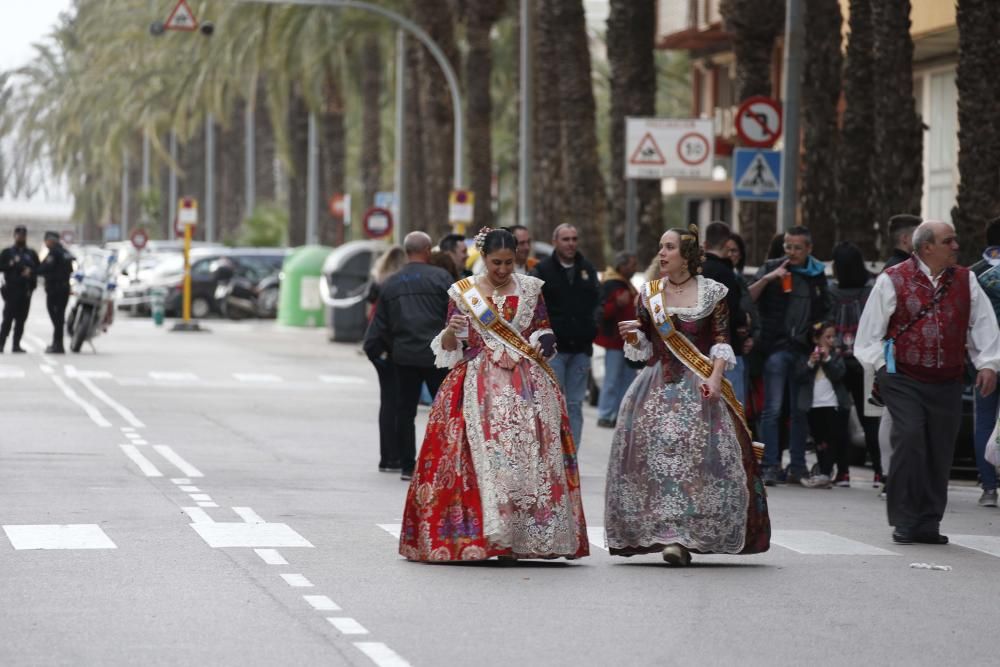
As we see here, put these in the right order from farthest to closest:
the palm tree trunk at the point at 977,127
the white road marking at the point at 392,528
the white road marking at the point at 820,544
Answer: the palm tree trunk at the point at 977,127
the white road marking at the point at 392,528
the white road marking at the point at 820,544

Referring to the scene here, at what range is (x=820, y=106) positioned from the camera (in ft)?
84.2

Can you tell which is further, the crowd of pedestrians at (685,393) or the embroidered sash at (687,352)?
the embroidered sash at (687,352)

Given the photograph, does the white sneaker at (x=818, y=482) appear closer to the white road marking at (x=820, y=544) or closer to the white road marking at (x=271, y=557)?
the white road marking at (x=820, y=544)

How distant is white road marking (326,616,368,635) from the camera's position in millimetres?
8711

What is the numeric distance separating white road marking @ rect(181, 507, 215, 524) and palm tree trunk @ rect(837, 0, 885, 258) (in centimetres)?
1201

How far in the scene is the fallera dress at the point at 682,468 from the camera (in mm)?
10992

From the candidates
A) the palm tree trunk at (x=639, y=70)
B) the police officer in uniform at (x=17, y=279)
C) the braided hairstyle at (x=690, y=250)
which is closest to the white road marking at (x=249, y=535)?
the braided hairstyle at (x=690, y=250)

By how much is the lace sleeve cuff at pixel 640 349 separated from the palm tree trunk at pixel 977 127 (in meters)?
9.11

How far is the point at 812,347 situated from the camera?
52.3 feet

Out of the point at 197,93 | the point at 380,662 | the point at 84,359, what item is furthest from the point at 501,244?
the point at 197,93

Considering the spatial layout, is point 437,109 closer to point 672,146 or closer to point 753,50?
point 753,50

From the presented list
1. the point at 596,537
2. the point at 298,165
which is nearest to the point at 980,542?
the point at 596,537

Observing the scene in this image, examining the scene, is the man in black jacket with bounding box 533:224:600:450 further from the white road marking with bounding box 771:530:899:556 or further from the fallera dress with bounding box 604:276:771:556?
the fallera dress with bounding box 604:276:771:556

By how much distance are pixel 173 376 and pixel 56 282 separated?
5679mm
